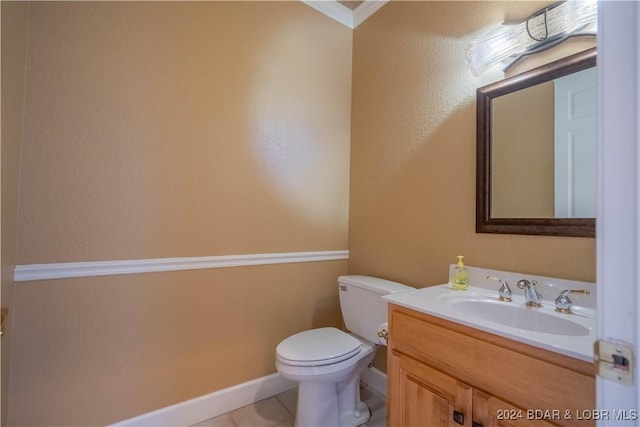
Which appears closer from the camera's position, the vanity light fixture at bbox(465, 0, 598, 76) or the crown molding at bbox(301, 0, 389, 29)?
the vanity light fixture at bbox(465, 0, 598, 76)

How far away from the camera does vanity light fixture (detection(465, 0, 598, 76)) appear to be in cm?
104

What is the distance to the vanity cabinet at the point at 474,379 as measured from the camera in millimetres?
687

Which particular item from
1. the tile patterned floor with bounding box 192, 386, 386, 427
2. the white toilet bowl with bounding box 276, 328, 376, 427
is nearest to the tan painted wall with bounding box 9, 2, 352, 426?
the tile patterned floor with bounding box 192, 386, 386, 427

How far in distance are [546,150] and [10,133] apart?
1976 millimetres

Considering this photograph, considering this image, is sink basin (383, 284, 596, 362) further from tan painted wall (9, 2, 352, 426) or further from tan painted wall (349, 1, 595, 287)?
tan painted wall (9, 2, 352, 426)

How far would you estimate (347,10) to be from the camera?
2064 mm

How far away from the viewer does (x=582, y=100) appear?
1059 mm

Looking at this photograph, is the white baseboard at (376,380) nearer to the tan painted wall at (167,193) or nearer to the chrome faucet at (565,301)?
the tan painted wall at (167,193)

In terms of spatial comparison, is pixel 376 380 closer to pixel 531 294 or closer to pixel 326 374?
pixel 326 374

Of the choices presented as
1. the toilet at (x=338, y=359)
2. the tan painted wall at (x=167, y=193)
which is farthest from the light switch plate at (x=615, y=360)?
the tan painted wall at (x=167, y=193)

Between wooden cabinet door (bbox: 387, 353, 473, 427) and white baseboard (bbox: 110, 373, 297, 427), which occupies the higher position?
wooden cabinet door (bbox: 387, 353, 473, 427)

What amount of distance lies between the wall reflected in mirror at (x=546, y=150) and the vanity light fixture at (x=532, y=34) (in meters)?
0.15

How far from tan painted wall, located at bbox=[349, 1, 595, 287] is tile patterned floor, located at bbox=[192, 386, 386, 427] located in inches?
29.7

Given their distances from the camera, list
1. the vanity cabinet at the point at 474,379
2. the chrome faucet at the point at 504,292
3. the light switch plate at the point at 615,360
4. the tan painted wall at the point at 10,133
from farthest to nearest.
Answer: the chrome faucet at the point at 504,292
the tan painted wall at the point at 10,133
the vanity cabinet at the point at 474,379
the light switch plate at the point at 615,360
